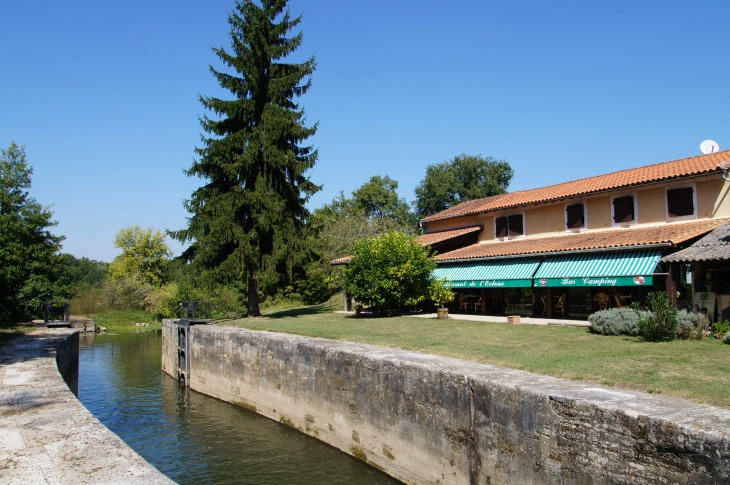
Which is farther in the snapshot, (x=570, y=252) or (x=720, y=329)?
(x=570, y=252)

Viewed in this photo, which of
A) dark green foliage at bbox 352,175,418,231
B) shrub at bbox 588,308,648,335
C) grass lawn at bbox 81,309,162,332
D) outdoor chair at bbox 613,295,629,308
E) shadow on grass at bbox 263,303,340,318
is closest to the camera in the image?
shrub at bbox 588,308,648,335

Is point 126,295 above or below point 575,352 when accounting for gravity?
above

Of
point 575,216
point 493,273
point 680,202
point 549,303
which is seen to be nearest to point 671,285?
point 680,202

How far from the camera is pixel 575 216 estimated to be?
75.7 feet

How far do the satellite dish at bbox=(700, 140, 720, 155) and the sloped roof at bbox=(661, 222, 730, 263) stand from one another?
744cm

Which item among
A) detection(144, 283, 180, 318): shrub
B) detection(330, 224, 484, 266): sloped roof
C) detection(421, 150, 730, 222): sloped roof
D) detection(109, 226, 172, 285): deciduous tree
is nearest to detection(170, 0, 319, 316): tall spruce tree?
detection(330, 224, 484, 266): sloped roof

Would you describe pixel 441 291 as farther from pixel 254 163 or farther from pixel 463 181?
pixel 463 181

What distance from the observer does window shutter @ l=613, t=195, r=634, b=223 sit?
21.0m

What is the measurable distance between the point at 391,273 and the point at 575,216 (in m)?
8.29

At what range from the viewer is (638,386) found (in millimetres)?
8336

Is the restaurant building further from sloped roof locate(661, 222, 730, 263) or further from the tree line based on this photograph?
the tree line

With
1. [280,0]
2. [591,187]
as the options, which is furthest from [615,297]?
[280,0]

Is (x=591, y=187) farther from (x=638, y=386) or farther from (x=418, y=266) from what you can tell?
(x=638, y=386)

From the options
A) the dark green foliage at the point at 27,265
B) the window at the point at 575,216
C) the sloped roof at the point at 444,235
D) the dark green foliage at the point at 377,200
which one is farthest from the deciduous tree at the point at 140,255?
the window at the point at 575,216
